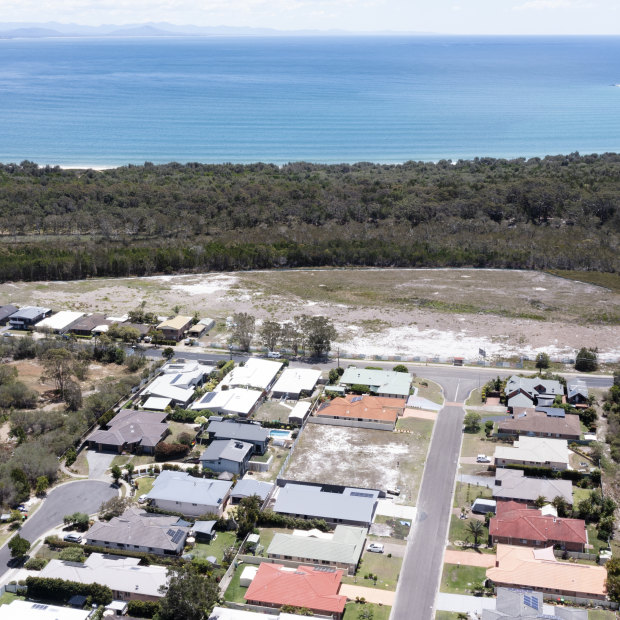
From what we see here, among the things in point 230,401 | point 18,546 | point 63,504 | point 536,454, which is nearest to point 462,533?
point 536,454

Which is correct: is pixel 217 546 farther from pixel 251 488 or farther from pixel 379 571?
pixel 379 571

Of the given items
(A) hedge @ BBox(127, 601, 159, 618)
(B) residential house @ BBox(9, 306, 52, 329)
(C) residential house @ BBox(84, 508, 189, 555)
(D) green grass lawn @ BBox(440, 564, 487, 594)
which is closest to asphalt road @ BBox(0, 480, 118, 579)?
(C) residential house @ BBox(84, 508, 189, 555)

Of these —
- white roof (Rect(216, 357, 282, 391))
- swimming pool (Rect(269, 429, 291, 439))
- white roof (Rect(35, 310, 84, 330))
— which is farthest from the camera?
white roof (Rect(35, 310, 84, 330))

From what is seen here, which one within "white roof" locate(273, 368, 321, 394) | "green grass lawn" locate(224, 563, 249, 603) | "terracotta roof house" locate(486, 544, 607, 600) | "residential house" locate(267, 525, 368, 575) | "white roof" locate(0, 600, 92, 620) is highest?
"white roof" locate(273, 368, 321, 394)

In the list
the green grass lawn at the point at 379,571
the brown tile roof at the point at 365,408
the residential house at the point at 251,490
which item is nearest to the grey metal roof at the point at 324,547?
the green grass lawn at the point at 379,571

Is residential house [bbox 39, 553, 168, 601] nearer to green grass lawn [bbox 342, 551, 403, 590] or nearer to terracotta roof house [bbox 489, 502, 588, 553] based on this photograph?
green grass lawn [bbox 342, 551, 403, 590]

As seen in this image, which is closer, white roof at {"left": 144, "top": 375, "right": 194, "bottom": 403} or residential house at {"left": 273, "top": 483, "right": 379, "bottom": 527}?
residential house at {"left": 273, "top": 483, "right": 379, "bottom": 527}
